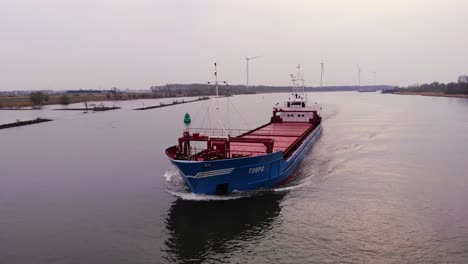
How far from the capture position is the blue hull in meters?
18.5

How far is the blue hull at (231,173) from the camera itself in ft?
60.8

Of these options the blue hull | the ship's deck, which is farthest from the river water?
the ship's deck

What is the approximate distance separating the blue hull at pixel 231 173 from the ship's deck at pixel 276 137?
7.16 ft

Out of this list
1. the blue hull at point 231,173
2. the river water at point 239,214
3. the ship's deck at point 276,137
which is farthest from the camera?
the ship's deck at point 276,137

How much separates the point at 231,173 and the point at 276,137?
43.1ft

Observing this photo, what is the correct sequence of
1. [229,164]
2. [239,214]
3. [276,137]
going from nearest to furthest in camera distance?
[239,214] → [229,164] → [276,137]

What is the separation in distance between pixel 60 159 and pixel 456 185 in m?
32.7

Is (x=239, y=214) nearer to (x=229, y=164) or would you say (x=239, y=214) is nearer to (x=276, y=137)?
(x=229, y=164)

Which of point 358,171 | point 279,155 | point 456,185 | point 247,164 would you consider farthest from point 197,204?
point 456,185

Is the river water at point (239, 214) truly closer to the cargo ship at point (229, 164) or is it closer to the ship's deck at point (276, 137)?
the cargo ship at point (229, 164)

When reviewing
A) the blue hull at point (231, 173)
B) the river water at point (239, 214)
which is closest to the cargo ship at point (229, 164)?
the blue hull at point (231, 173)

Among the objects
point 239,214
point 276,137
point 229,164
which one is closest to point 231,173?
point 229,164

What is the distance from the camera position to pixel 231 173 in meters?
19.3

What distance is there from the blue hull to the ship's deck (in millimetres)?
2182
